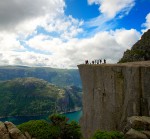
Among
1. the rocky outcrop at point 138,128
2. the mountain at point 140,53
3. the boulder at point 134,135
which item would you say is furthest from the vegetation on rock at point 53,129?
the mountain at point 140,53

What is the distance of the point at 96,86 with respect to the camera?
54781 millimetres

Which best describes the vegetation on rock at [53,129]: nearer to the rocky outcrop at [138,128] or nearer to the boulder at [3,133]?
the boulder at [3,133]

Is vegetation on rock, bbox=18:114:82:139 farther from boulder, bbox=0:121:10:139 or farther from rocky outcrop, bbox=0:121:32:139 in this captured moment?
boulder, bbox=0:121:10:139

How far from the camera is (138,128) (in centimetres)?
3594

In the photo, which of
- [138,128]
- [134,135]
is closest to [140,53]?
[138,128]

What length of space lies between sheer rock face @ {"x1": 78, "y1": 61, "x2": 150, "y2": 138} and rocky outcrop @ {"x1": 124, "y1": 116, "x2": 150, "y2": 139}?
4530mm

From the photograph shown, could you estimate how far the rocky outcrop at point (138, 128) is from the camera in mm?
33719

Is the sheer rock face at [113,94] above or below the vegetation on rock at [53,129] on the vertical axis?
above

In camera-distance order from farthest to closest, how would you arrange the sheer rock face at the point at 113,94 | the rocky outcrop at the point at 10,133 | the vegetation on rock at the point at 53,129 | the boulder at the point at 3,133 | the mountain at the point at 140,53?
the mountain at the point at 140,53, the vegetation on rock at the point at 53,129, the sheer rock face at the point at 113,94, the rocky outcrop at the point at 10,133, the boulder at the point at 3,133

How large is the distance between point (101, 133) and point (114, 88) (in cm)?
1337

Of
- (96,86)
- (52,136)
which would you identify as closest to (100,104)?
(96,86)

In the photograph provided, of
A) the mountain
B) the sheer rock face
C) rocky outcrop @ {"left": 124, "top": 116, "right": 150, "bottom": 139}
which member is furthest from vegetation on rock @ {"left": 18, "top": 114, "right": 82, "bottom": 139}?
the mountain

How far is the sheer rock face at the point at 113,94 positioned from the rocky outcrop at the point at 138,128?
178 inches

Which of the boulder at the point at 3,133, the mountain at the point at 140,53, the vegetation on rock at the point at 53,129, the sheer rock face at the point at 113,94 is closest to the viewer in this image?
the boulder at the point at 3,133
